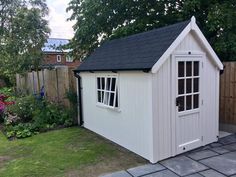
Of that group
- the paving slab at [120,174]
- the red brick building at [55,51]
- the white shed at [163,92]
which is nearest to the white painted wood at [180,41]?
the white shed at [163,92]

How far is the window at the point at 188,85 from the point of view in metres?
5.23

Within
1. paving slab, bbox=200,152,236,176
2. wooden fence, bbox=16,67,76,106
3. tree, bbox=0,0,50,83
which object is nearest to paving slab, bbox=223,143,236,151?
paving slab, bbox=200,152,236,176

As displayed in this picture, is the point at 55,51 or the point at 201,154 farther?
the point at 55,51

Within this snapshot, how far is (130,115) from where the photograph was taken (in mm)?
5645

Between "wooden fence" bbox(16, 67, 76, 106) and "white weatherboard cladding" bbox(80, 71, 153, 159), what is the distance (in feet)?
6.01

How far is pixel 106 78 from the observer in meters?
6.54

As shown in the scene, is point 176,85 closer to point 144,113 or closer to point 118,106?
point 144,113

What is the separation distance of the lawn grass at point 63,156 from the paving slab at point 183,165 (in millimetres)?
577

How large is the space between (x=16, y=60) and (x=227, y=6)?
1061 centimetres

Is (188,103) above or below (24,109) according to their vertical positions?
above

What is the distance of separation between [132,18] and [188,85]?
6.28 metres

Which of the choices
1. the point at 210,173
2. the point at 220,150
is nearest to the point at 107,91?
the point at 220,150

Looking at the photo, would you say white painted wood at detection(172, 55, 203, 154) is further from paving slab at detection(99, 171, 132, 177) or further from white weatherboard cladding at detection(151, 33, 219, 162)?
paving slab at detection(99, 171, 132, 177)

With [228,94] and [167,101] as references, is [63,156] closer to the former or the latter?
[167,101]
